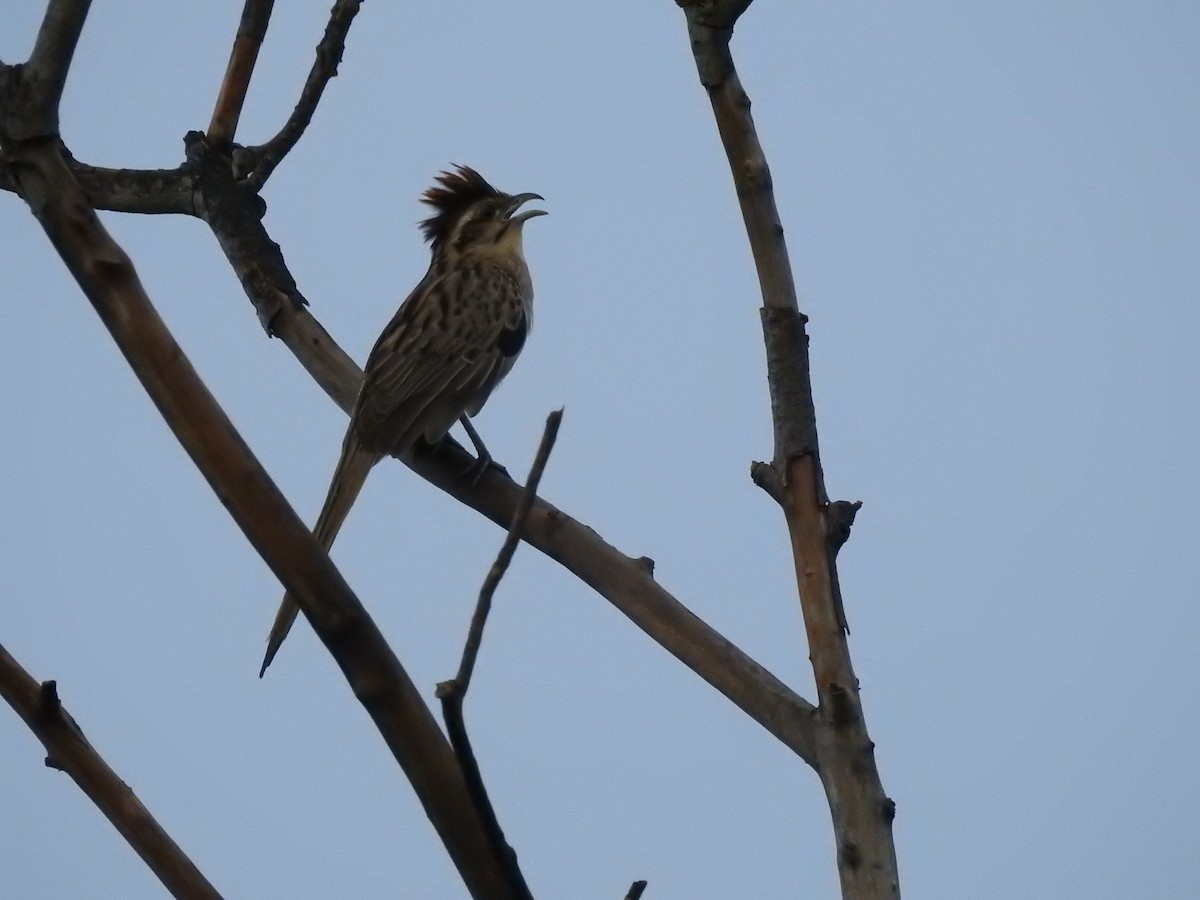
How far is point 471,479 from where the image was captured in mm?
4336

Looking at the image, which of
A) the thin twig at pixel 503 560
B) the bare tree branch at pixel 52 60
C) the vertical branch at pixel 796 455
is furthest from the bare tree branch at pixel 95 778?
the vertical branch at pixel 796 455

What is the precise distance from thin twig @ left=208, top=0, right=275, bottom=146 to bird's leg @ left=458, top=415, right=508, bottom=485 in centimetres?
145

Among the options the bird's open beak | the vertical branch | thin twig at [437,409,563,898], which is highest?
the bird's open beak

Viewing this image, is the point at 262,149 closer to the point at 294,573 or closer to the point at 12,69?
the point at 12,69

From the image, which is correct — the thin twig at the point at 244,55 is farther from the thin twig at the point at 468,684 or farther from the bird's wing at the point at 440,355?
the thin twig at the point at 468,684

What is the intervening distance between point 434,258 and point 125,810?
200 inches

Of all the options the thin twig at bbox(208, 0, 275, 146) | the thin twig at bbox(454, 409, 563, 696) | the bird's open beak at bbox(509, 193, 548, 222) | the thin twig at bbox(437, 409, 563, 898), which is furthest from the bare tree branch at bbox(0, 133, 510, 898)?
the bird's open beak at bbox(509, 193, 548, 222)

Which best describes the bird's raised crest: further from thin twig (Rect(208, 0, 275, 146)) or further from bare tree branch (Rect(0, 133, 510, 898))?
bare tree branch (Rect(0, 133, 510, 898))

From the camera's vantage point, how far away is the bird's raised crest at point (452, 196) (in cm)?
707

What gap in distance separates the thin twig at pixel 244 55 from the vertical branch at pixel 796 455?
2.09m

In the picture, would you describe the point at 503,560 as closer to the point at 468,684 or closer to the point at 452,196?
the point at 468,684

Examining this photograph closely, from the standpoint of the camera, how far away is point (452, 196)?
7141 mm

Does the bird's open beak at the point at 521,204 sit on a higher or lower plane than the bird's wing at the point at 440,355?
higher

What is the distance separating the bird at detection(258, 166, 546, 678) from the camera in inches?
203
